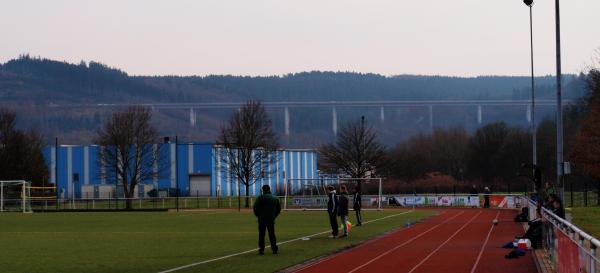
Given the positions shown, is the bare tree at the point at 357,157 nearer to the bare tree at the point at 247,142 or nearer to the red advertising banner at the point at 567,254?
the bare tree at the point at 247,142

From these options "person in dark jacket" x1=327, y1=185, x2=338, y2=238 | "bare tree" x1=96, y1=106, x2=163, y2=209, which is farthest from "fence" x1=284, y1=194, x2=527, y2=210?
"person in dark jacket" x1=327, y1=185, x2=338, y2=238

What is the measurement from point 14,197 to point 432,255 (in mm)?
61064

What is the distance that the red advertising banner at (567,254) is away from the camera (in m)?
13.4

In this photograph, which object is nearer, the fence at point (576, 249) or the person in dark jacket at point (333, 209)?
the fence at point (576, 249)

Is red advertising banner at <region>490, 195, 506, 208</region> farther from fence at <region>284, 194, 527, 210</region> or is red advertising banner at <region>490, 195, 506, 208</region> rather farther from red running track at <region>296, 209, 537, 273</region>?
red running track at <region>296, 209, 537, 273</region>

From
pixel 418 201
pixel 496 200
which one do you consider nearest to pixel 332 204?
pixel 496 200

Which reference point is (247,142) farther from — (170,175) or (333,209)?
(333,209)

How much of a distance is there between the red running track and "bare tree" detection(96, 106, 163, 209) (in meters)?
57.3

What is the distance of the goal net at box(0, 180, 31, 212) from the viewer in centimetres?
7525

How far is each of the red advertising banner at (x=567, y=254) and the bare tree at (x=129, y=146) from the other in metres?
74.2

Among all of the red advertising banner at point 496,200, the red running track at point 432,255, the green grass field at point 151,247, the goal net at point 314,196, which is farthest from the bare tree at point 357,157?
the red running track at point 432,255

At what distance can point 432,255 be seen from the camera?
25.8 meters

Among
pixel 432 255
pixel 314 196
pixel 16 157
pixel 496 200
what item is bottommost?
pixel 432 255

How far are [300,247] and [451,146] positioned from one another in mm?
120291
